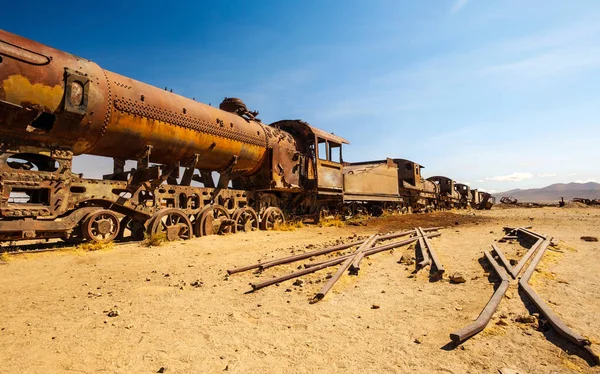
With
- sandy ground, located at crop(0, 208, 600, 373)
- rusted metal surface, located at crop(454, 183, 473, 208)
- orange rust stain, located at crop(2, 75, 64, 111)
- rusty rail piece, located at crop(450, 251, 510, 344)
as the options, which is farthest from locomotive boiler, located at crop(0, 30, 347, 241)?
rusted metal surface, located at crop(454, 183, 473, 208)

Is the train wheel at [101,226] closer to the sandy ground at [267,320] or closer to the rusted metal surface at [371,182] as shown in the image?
the sandy ground at [267,320]

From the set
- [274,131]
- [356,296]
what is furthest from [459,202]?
[356,296]

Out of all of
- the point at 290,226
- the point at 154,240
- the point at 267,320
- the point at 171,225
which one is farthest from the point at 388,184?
the point at 267,320

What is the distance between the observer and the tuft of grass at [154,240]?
6.94m

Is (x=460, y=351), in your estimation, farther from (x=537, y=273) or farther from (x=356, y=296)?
(x=537, y=273)

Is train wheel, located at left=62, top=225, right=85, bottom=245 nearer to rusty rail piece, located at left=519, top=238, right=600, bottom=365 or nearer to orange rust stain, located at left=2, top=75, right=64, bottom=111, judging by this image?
orange rust stain, located at left=2, top=75, right=64, bottom=111

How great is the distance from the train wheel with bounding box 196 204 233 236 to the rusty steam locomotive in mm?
30

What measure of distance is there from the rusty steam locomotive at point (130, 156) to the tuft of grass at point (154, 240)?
0.89 feet

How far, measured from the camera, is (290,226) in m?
11.3

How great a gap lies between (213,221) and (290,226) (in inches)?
126

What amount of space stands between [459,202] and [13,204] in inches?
1359

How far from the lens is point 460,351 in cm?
238

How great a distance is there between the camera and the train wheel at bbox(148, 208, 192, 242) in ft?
24.6

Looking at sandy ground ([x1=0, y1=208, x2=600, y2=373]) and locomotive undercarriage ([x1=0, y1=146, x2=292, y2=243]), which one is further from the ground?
locomotive undercarriage ([x1=0, y1=146, x2=292, y2=243])
